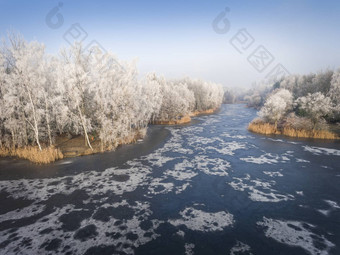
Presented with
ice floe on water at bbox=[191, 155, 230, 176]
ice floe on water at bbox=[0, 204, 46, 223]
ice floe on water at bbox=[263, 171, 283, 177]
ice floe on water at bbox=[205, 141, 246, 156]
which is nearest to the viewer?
ice floe on water at bbox=[0, 204, 46, 223]

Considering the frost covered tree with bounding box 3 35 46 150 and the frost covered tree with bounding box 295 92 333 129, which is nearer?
the frost covered tree with bounding box 3 35 46 150

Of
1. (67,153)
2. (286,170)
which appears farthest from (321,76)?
(67,153)

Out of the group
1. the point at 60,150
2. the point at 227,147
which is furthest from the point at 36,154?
the point at 227,147

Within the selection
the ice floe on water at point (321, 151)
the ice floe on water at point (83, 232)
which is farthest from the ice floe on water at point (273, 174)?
the ice floe on water at point (83, 232)

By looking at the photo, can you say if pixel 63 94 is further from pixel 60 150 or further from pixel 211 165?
pixel 211 165

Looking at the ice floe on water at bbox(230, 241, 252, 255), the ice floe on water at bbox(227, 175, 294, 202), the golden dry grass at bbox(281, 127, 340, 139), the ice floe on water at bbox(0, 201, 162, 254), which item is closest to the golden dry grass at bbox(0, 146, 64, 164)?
the ice floe on water at bbox(0, 201, 162, 254)

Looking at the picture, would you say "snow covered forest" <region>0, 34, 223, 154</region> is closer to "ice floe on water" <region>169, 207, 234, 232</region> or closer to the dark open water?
the dark open water
